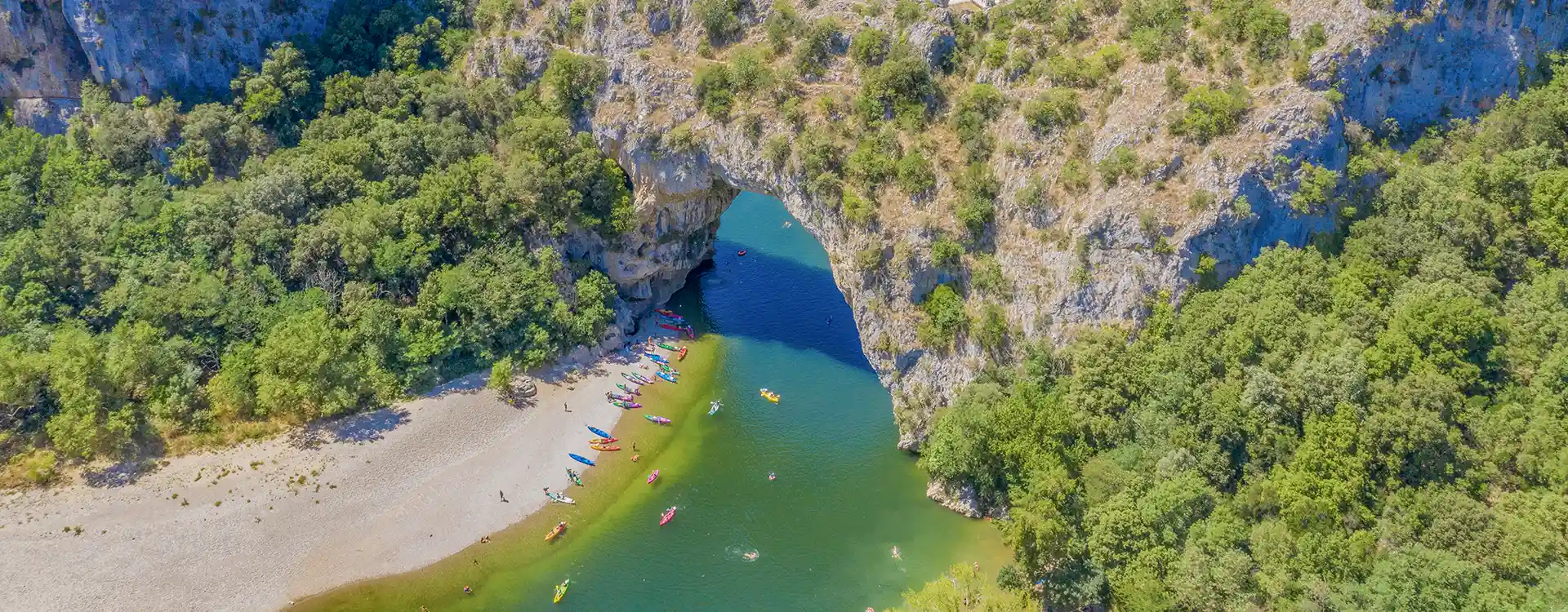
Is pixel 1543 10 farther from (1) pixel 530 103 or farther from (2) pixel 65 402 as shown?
(2) pixel 65 402

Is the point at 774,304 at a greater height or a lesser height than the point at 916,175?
lesser

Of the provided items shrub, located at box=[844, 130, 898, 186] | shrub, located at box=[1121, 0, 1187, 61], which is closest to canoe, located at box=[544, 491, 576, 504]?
shrub, located at box=[844, 130, 898, 186]

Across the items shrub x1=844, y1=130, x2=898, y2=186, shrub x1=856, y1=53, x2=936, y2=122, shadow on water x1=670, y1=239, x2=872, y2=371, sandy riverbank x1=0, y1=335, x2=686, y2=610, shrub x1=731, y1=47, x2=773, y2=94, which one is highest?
shrub x1=731, y1=47, x2=773, y2=94

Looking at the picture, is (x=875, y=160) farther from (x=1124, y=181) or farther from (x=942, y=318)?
(x=1124, y=181)

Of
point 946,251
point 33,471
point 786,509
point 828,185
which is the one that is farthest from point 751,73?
point 33,471

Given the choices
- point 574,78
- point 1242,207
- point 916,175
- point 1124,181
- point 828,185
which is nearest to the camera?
point 1242,207

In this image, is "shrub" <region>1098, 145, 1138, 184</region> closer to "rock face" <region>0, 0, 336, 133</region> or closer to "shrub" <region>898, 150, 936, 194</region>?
"shrub" <region>898, 150, 936, 194</region>

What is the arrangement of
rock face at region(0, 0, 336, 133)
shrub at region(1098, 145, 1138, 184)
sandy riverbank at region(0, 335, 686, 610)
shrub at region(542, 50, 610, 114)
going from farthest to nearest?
rock face at region(0, 0, 336, 133) < shrub at region(542, 50, 610, 114) < shrub at region(1098, 145, 1138, 184) < sandy riverbank at region(0, 335, 686, 610)
